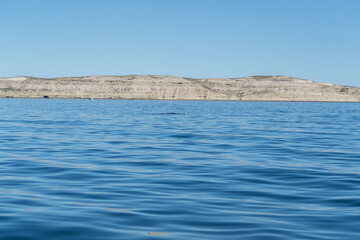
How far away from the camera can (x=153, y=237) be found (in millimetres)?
7258

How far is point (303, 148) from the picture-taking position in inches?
821

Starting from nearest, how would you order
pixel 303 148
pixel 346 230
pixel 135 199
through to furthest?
pixel 346 230
pixel 135 199
pixel 303 148

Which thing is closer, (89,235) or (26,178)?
(89,235)

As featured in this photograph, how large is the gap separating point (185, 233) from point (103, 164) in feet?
26.8

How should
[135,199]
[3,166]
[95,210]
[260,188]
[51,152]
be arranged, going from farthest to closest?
1. [51,152]
2. [3,166]
3. [260,188]
4. [135,199]
5. [95,210]

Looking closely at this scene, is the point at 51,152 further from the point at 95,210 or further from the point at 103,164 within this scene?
the point at 95,210

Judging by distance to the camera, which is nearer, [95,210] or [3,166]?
[95,210]

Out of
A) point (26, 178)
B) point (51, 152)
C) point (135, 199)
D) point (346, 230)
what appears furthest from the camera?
point (51, 152)

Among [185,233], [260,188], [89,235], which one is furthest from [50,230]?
[260,188]

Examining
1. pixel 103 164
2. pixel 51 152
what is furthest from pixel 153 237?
pixel 51 152

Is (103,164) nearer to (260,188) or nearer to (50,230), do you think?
(260,188)

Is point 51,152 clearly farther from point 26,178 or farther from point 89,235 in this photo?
point 89,235

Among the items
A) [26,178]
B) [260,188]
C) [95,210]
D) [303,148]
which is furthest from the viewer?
[303,148]

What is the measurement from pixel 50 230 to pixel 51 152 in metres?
11.0
